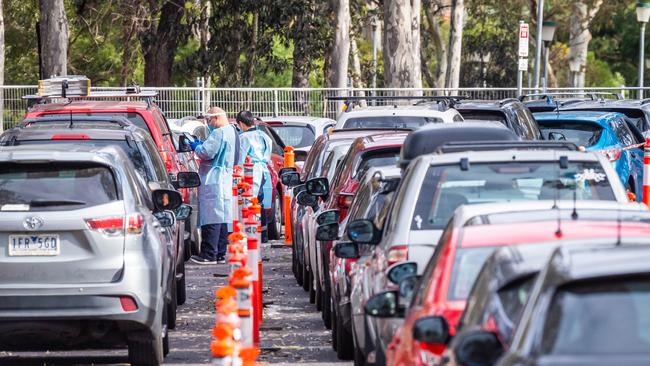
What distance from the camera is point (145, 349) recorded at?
35.3 feet

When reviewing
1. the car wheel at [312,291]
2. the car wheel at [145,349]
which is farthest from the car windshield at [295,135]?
the car wheel at [145,349]

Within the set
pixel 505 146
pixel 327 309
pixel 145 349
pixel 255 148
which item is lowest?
pixel 327 309

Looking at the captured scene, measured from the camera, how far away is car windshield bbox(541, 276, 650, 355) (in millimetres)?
4984

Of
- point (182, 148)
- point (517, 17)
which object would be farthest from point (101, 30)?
point (182, 148)

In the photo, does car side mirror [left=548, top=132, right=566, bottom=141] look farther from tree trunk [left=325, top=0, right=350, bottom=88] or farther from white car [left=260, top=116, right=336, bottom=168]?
tree trunk [left=325, top=0, right=350, bottom=88]

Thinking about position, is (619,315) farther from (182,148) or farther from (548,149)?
(182,148)

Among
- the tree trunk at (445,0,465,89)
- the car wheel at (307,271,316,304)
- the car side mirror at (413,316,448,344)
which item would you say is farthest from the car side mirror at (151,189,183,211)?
the tree trunk at (445,0,465,89)

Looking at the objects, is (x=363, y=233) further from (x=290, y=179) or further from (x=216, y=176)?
(x=216, y=176)

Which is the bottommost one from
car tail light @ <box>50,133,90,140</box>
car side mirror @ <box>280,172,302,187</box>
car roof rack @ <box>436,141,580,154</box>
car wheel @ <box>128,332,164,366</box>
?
car wheel @ <box>128,332,164,366</box>

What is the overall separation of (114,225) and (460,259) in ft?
12.4

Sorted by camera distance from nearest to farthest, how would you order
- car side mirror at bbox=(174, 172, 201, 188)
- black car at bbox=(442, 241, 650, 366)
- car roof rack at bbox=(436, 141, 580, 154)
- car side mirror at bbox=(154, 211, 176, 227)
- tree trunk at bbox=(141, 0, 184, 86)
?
black car at bbox=(442, 241, 650, 366) < car roof rack at bbox=(436, 141, 580, 154) < car side mirror at bbox=(154, 211, 176, 227) < car side mirror at bbox=(174, 172, 201, 188) < tree trunk at bbox=(141, 0, 184, 86)

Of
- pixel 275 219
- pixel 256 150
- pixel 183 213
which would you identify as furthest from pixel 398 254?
pixel 275 219

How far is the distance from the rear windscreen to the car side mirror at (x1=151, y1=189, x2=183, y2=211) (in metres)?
2.03

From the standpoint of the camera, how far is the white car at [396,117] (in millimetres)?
17469
